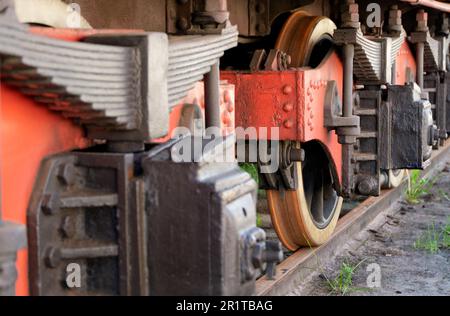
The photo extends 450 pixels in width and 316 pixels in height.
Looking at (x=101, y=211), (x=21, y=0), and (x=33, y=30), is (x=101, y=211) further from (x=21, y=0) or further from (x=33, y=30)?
(x=21, y=0)

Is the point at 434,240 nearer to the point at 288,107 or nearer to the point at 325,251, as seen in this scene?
the point at 325,251

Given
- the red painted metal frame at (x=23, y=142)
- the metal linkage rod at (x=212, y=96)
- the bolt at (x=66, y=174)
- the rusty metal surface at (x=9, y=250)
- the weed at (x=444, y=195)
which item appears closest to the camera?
the rusty metal surface at (x=9, y=250)

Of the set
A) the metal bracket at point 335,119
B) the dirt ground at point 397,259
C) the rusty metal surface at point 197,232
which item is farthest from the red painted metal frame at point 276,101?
the rusty metal surface at point 197,232

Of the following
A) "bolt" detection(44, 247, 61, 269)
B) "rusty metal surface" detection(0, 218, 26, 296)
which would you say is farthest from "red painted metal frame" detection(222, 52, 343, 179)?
"rusty metal surface" detection(0, 218, 26, 296)

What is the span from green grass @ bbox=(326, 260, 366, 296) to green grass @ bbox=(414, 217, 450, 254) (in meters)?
0.74

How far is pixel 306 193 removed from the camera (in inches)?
170

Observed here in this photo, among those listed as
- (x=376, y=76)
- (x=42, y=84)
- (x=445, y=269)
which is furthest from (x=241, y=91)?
(x=42, y=84)

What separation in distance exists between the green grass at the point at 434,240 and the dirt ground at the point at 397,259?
0.9 inches

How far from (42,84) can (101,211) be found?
35 cm

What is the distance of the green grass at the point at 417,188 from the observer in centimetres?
600

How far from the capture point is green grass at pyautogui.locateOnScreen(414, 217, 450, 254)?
14.2 ft

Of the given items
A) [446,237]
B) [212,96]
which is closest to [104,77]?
[212,96]

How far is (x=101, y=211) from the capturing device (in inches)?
65.7

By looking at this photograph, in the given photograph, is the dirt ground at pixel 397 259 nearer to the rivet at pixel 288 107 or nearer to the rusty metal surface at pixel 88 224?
the rivet at pixel 288 107
